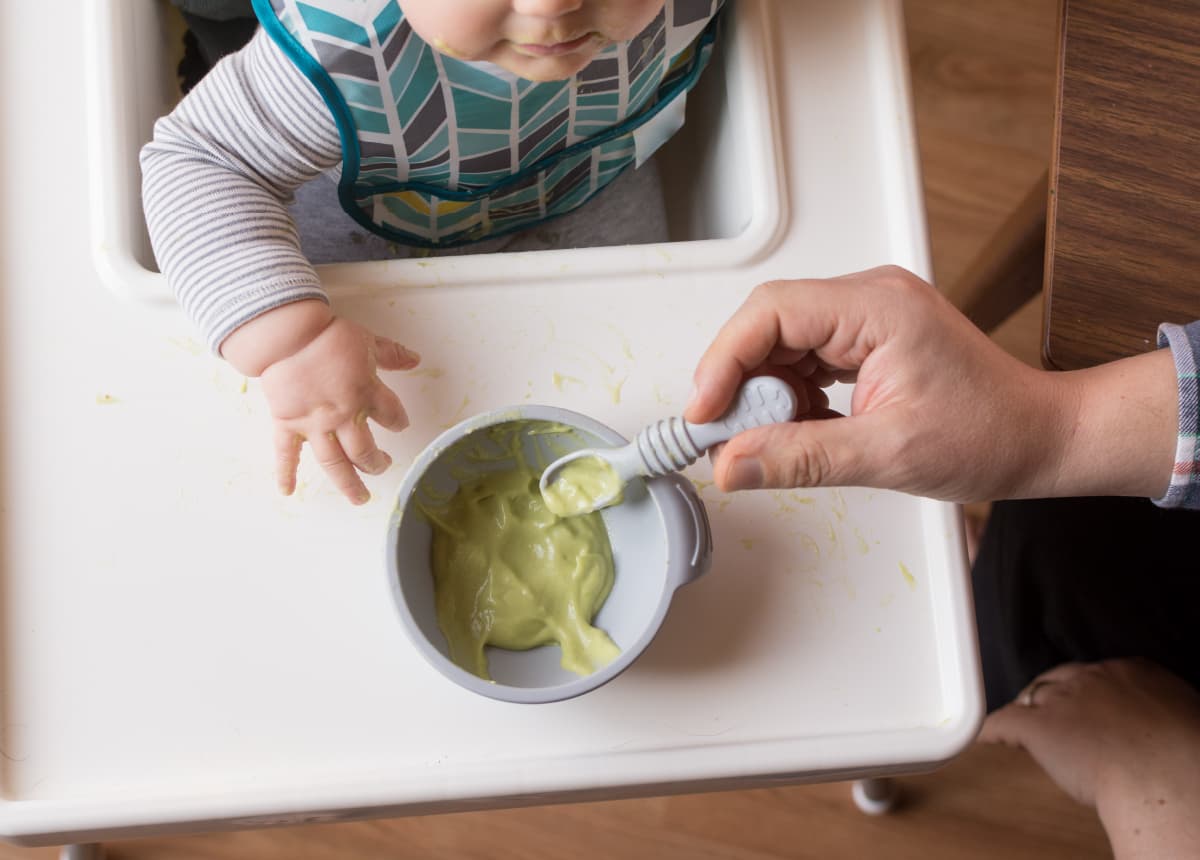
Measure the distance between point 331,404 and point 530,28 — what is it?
22cm

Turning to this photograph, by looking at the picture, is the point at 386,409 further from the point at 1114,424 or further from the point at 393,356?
the point at 1114,424

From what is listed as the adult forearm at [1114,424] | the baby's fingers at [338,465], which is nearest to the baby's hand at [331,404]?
the baby's fingers at [338,465]

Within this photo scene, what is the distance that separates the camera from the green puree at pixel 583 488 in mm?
567

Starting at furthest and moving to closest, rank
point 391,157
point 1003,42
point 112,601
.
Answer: point 1003,42 → point 391,157 → point 112,601

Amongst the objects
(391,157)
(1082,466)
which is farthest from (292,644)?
(1082,466)

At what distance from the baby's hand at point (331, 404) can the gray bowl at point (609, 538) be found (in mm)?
43

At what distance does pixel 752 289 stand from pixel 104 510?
15.3 inches

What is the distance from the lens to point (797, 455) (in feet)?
1.76

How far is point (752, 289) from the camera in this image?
2.09ft

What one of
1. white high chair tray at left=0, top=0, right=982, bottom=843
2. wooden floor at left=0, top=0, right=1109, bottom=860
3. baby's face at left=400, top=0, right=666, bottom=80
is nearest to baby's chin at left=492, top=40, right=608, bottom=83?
baby's face at left=400, top=0, right=666, bottom=80

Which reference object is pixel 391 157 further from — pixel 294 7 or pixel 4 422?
pixel 4 422

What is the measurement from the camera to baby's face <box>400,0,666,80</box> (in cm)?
51

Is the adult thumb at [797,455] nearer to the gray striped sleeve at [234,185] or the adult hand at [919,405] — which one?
the adult hand at [919,405]

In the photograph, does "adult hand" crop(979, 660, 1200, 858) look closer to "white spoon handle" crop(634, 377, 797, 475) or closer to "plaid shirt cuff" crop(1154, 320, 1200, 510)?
"plaid shirt cuff" crop(1154, 320, 1200, 510)
